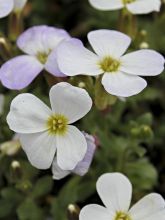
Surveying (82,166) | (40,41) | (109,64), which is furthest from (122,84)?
(40,41)

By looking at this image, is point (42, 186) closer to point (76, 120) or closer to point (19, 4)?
point (76, 120)

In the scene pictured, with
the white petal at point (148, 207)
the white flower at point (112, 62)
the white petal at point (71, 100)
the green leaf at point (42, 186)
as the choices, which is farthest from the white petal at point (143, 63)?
the green leaf at point (42, 186)

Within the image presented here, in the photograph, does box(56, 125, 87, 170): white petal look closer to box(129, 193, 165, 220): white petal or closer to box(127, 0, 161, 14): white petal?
box(129, 193, 165, 220): white petal

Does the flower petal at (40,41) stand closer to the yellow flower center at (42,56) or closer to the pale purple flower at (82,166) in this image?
the yellow flower center at (42,56)

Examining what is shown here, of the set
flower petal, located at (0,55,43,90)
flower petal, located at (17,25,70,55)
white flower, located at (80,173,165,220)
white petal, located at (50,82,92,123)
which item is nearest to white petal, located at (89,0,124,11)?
flower petal, located at (17,25,70,55)

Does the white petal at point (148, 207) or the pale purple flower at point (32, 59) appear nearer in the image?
the white petal at point (148, 207)

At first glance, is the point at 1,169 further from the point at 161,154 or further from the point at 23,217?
the point at 161,154
